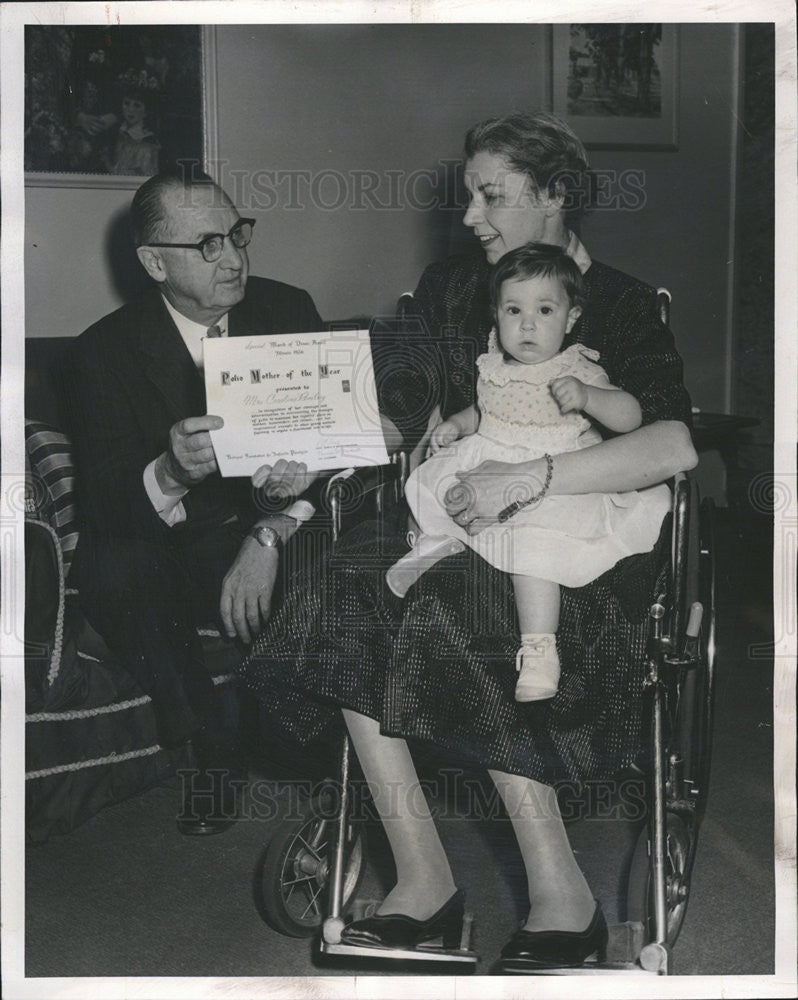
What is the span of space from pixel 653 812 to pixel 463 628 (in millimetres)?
463

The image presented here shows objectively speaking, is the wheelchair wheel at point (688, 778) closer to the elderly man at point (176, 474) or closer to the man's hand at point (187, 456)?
the elderly man at point (176, 474)

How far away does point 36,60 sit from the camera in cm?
191

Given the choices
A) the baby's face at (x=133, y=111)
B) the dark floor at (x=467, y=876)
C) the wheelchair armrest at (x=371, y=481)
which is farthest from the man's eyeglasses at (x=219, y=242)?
the dark floor at (x=467, y=876)

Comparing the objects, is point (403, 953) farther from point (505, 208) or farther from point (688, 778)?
point (505, 208)

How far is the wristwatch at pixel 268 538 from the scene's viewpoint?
1.95 m

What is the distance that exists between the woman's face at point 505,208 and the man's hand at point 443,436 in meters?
0.34

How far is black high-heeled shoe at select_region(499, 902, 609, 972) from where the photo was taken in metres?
1.74

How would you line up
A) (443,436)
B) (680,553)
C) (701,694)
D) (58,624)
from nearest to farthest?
(680,553)
(701,694)
(443,436)
(58,624)

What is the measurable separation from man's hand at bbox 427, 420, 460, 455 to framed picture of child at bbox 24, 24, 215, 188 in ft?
2.24

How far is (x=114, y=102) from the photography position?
196 centimetres

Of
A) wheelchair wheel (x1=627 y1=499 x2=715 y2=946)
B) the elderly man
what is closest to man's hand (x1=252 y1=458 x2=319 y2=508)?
the elderly man

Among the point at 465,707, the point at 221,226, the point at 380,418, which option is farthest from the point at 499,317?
the point at 465,707

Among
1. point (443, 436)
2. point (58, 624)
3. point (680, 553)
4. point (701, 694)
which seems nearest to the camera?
point (680, 553)

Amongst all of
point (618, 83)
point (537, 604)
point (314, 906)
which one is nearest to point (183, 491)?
point (537, 604)
